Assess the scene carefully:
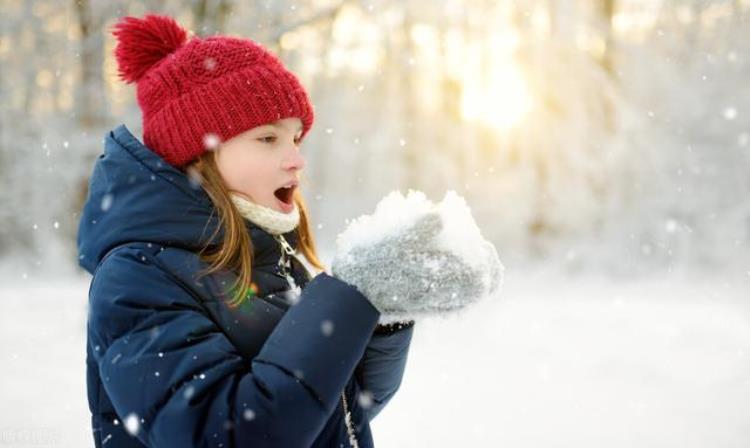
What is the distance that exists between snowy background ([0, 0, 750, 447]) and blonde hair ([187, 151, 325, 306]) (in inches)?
193

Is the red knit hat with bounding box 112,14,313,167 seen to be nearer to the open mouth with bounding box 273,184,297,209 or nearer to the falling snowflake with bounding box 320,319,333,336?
the open mouth with bounding box 273,184,297,209

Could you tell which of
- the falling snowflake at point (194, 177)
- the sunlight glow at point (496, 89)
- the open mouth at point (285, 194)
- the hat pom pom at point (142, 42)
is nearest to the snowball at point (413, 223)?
the open mouth at point (285, 194)

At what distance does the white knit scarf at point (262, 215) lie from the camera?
4.63 ft

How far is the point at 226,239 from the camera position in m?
1.33

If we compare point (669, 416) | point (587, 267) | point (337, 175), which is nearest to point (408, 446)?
point (669, 416)

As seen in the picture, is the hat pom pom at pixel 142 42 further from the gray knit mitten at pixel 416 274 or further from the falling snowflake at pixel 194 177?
the gray knit mitten at pixel 416 274

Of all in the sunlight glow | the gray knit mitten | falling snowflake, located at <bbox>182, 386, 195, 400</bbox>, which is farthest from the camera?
the sunlight glow

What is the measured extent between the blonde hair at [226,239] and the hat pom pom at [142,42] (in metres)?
0.32

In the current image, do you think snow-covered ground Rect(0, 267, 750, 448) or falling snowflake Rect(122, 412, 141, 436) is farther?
snow-covered ground Rect(0, 267, 750, 448)

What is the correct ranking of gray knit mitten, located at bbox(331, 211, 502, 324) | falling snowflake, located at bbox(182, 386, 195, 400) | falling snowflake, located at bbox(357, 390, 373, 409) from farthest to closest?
1. falling snowflake, located at bbox(357, 390, 373, 409)
2. gray knit mitten, located at bbox(331, 211, 502, 324)
3. falling snowflake, located at bbox(182, 386, 195, 400)

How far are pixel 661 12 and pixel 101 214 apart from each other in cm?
1193

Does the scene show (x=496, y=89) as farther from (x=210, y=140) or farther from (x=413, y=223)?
(x=413, y=223)

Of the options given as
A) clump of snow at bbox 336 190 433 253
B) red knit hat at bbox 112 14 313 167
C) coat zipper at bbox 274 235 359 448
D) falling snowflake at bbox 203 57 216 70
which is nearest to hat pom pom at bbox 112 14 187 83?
red knit hat at bbox 112 14 313 167

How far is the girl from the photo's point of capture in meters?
1.11
